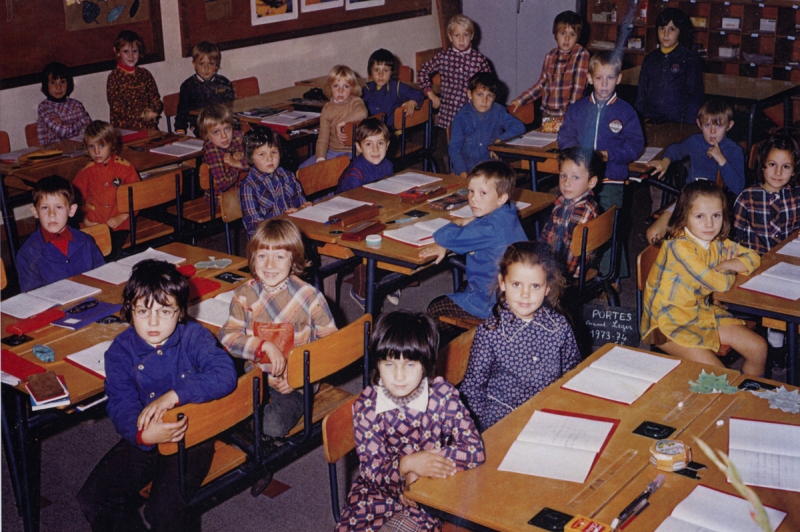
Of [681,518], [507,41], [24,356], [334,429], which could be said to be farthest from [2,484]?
[507,41]

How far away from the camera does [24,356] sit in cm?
280

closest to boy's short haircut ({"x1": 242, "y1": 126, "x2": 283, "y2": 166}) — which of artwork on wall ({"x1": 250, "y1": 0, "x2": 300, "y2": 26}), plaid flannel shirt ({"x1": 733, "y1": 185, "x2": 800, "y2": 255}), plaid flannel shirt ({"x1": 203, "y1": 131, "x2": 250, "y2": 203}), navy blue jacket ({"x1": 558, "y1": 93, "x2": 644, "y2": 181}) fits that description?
plaid flannel shirt ({"x1": 203, "y1": 131, "x2": 250, "y2": 203})

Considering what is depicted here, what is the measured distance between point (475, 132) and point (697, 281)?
2651 millimetres

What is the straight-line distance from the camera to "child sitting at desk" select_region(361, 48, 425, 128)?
655cm

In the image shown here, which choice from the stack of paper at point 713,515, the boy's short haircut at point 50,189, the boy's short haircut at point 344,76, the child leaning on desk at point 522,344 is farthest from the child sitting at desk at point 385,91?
the stack of paper at point 713,515

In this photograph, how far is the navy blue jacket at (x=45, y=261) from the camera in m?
3.76

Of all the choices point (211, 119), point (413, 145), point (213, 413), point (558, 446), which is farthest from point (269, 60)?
point (558, 446)

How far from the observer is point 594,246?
3805 millimetres

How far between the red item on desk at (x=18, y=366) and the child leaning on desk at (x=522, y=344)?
1.41 meters

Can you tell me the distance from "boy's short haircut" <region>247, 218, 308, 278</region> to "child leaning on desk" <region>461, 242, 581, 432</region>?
0.77m

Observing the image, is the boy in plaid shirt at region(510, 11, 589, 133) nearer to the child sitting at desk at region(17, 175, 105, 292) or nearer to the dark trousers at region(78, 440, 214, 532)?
the child sitting at desk at region(17, 175, 105, 292)

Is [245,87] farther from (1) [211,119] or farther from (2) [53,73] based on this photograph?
(1) [211,119]

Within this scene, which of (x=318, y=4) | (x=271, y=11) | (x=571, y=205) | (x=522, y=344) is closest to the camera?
(x=522, y=344)

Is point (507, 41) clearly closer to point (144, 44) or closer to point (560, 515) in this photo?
point (144, 44)
